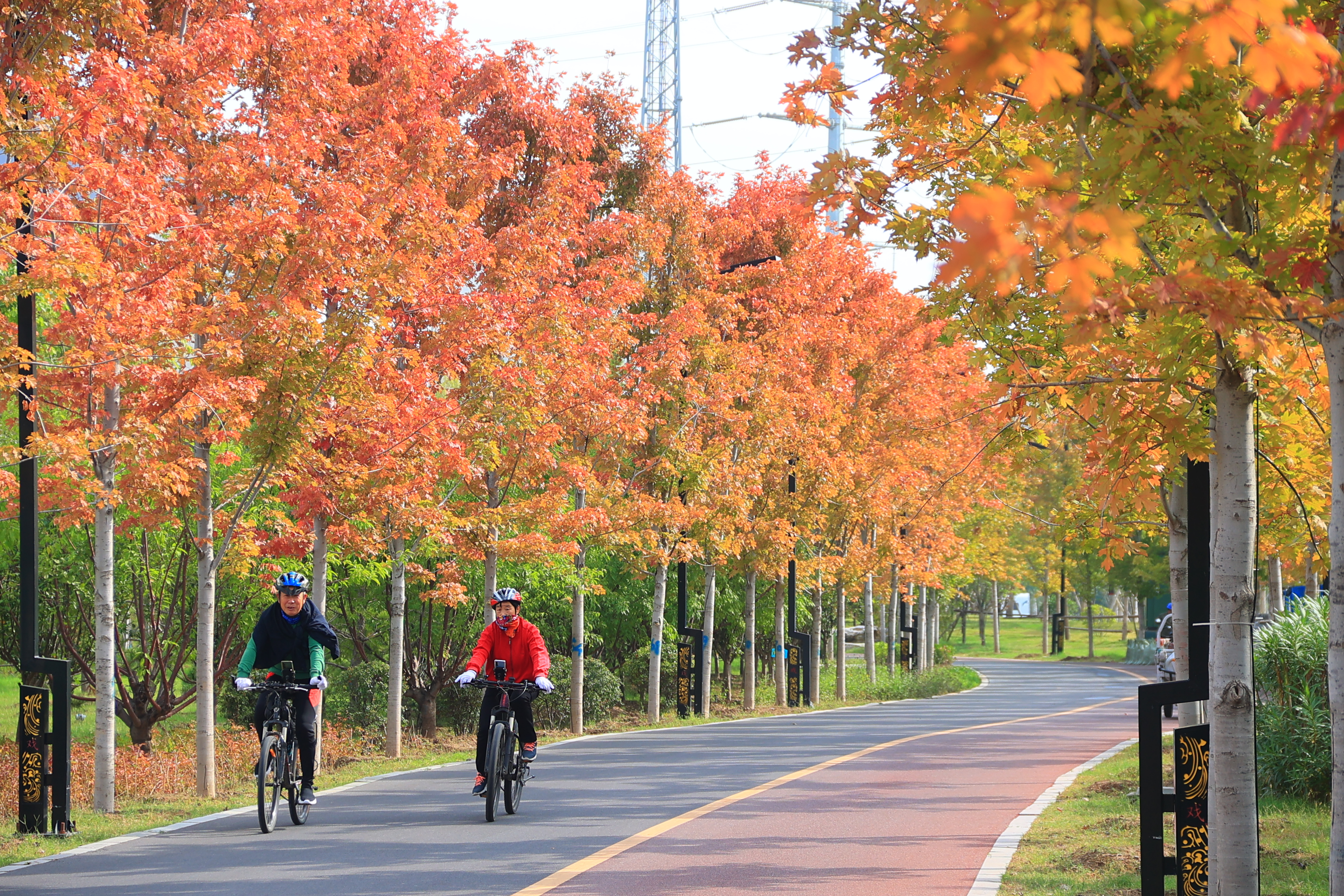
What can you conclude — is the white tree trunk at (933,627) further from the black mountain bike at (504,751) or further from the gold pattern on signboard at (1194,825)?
the gold pattern on signboard at (1194,825)

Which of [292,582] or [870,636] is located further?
[870,636]

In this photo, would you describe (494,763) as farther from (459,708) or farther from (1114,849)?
Result: (459,708)

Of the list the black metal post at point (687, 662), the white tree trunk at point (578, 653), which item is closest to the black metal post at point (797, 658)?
the black metal post at point (687, 662)

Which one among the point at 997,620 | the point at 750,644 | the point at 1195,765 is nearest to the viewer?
the point at 1195,765

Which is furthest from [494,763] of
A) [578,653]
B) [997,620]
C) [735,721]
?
[997,620]

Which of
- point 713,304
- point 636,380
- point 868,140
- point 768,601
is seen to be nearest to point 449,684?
point 636,380

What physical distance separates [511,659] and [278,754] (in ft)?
6.54

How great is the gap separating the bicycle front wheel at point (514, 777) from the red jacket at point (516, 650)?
0.55 m

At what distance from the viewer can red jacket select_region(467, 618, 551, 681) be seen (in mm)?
10836

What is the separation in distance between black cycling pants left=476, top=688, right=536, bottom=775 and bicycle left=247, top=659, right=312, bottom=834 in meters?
1.41

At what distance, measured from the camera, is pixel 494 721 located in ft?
34.7

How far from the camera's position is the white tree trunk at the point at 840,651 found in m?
33.6

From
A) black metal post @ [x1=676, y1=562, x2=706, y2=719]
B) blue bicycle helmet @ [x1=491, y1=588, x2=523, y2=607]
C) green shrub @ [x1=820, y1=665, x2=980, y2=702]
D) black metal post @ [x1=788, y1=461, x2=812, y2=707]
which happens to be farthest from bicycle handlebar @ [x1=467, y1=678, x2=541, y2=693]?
green shrub @ [x1=820, y1=665, x2=980, y2=702]

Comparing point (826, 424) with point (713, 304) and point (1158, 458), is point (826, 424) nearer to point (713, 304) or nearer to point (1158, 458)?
point (713, 304)
